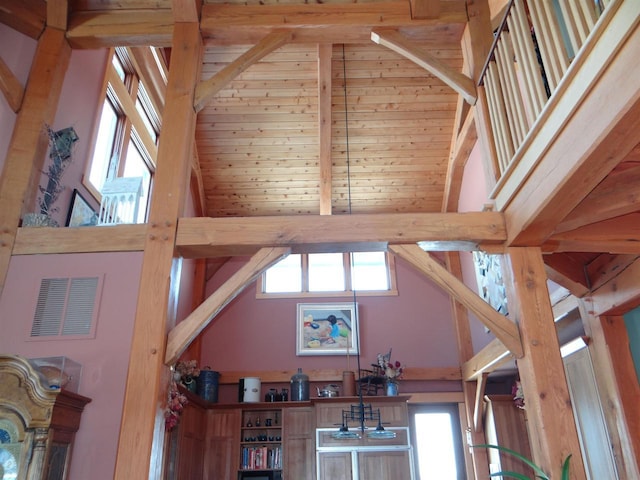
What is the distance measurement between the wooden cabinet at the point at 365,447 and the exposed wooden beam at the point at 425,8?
181 inches

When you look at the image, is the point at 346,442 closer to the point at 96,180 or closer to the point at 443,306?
the point at 443,306

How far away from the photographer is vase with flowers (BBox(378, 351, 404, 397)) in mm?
7145

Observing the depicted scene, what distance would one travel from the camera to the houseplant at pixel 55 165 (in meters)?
4.06

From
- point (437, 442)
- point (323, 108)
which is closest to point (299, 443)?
point (437, 442)

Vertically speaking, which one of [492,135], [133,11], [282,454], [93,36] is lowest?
[282,454]

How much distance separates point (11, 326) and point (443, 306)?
599cm

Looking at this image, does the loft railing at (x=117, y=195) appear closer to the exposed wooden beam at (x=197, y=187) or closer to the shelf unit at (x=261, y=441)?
the exposed wooden beam at (x=197, y=187)

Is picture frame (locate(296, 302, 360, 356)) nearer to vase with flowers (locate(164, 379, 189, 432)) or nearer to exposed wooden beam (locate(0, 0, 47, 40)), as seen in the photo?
vase with flowers (locate(164, 379, 189, 432))

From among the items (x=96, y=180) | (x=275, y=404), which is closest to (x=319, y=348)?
(x=275, y=404)

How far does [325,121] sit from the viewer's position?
6883 mm

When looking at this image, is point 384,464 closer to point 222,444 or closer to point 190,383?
point 222,444

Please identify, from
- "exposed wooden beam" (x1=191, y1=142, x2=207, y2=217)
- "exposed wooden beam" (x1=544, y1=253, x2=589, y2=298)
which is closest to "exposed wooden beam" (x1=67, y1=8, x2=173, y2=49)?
"exposed wooden beam" (x1=191, y1=142, x2=207, y2=217)

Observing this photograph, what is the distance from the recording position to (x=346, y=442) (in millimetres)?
6688

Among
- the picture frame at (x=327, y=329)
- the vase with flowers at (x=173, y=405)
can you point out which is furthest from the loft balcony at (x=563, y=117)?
the picture frame at (x=327, y=329)
